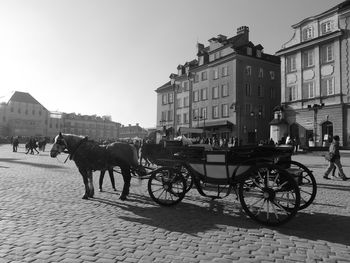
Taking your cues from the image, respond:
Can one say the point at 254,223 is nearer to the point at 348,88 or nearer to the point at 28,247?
the point at 28,247

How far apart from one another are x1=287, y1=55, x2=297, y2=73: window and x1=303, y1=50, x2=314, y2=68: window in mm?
1393

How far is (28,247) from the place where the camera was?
4.85 m

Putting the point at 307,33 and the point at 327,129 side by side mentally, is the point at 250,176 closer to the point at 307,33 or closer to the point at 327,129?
the point at 327,129

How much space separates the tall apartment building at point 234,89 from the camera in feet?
159

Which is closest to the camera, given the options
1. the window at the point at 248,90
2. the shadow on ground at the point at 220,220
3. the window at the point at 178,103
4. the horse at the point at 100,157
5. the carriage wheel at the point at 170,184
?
the shadow on ground at the point at 220,220

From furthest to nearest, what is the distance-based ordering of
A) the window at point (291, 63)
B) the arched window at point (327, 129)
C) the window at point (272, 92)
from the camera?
1. the window at point (272, 92)
2. the window at point (291, 63)
3. the arched window at point (327, 129)

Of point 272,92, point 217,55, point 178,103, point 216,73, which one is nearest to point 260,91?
point 272,92

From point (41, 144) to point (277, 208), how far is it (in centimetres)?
4101

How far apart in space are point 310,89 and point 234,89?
489 inches

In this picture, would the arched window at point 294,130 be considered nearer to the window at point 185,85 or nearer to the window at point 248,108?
the window at point 248,108

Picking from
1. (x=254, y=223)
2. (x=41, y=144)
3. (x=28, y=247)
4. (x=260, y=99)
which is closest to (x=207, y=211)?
(x=254, y=223)

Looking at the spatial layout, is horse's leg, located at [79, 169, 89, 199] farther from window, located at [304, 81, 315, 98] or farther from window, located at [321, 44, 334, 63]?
window, located at [304, 81, 315, 98]

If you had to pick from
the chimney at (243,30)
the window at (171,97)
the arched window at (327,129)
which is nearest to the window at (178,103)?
the window at (171,97)

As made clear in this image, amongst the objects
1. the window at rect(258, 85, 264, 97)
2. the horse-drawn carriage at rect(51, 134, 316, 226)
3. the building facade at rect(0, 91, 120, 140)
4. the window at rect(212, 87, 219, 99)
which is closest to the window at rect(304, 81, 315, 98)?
the window at rect(258, 85, 264, 97)
